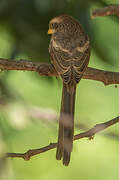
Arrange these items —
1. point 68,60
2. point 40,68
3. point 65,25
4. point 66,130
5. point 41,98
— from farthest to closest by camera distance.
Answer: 1. point 41,98
2. point 65,25
3. point 68,60
4. point 40,68
5. point 66,130

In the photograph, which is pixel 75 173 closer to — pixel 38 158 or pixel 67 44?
pixel 38 158

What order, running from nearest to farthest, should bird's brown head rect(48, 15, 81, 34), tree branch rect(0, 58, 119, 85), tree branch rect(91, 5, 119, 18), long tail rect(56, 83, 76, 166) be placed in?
1. tree branch rect(91, 5, 119, 18)
2. long tail rect(56, 83, 76, 166)
3. tree branch rect(0, 58, 119, 85)
4. bird's brown head rect(48, 15, 81, 34)

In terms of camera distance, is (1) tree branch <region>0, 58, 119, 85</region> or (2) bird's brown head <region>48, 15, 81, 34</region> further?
(2) bird's brown head <region>48, 15, 81, 34</region>

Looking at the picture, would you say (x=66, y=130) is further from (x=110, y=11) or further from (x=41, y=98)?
(x=41, y=98)

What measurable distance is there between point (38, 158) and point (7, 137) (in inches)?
182

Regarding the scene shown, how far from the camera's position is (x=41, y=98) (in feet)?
22.2

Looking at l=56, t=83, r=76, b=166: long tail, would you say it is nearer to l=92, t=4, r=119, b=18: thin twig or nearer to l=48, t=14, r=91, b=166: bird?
l=48, t=14, r=91, b=166: bird

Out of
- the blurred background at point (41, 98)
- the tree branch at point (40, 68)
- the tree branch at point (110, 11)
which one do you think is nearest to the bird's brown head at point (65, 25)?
the blurred background at point (41, 98)

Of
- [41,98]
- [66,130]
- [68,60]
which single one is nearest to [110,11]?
[66,130]

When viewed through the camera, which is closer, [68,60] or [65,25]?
[68,60]

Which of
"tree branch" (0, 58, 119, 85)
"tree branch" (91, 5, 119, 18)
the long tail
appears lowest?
the long tail

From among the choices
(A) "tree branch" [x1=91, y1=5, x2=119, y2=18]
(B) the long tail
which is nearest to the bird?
(B) the long tail

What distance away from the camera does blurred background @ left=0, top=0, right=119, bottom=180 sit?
5.66 ft

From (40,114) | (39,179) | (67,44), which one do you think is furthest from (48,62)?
(39,179)
